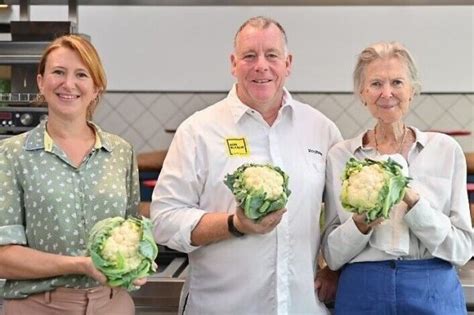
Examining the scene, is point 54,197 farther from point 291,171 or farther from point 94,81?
point 291,171

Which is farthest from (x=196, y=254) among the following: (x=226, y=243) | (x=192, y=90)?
(x=192, y=90)

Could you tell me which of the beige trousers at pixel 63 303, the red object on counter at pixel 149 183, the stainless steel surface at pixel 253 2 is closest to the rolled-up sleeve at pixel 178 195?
the beige trousers at pixel 63 303

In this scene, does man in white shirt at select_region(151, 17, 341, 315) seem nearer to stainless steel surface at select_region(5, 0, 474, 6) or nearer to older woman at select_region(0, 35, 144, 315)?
older woman at select_region(0, 35, 144, 315)

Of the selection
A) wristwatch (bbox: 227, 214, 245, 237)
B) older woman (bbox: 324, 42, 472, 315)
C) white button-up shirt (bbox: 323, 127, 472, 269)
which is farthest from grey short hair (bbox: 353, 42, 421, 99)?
wristwatch (bbox: 227, 214, 245, 237)

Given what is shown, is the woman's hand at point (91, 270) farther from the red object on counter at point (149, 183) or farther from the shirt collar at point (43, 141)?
the red object on counter at point (149, 183)

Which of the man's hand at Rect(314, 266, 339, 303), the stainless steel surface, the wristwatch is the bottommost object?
the man's hand at Rect(314, 266, 339, 303)

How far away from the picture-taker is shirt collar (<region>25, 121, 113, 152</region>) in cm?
151

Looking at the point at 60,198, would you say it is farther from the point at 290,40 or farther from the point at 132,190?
the point at 290,40

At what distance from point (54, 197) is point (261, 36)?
638mm

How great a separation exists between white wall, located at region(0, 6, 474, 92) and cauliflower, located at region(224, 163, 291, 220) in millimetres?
1511

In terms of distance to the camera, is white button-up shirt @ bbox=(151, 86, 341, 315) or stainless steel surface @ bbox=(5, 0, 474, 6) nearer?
white button-up shirt @ bbox=(151, 86, 341, 315)

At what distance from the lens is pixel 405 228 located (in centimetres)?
157

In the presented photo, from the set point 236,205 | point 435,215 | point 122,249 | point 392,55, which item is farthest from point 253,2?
point 122,249

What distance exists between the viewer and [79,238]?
1.48m
